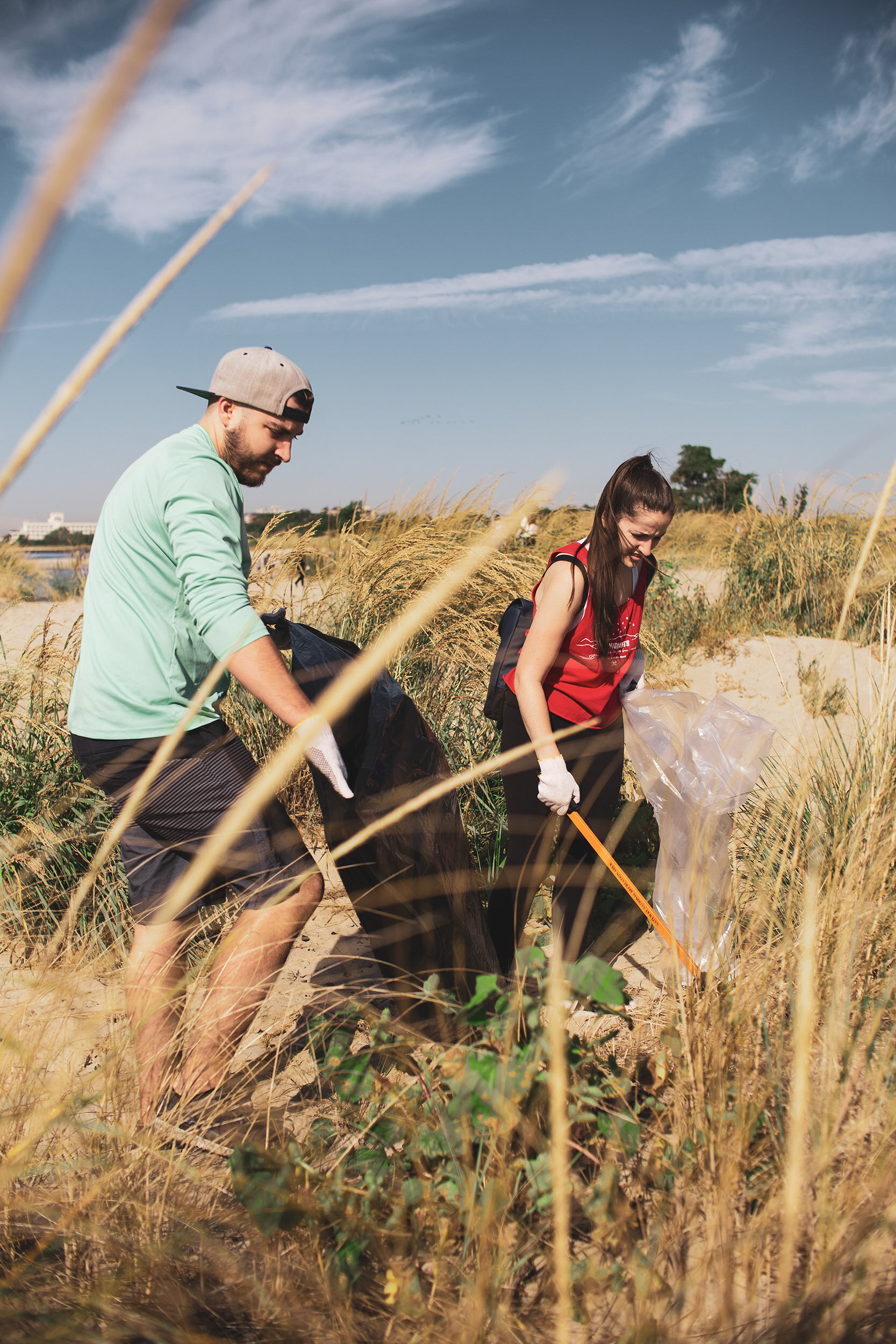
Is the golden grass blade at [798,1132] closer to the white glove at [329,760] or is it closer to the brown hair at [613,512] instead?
the white glove at [329,760]

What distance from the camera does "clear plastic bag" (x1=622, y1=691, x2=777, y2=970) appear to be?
7.12 feet

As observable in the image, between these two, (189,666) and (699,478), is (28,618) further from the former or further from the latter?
(699,478)

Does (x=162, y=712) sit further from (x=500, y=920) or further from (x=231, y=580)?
(x=500, y=920)

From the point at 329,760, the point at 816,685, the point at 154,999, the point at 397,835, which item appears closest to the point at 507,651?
the point at 397,835

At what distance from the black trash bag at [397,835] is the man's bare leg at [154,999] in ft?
1.42

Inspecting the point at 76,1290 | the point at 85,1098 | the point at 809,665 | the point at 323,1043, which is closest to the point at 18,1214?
the point at 76,1290

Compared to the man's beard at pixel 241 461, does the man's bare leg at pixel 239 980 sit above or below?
below

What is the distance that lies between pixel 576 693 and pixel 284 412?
1.22m

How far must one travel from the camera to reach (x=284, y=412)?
5.90ft

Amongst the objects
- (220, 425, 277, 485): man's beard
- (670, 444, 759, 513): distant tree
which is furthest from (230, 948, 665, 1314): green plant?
(670, 444, 759, 513): distant tree

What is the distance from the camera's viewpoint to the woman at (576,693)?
7.34 ft

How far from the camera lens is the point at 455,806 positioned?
214 cm

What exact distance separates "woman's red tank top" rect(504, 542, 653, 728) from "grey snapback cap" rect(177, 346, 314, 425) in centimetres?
92

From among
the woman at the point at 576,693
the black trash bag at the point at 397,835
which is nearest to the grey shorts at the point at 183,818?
the black trash bag at the point at 397,835
